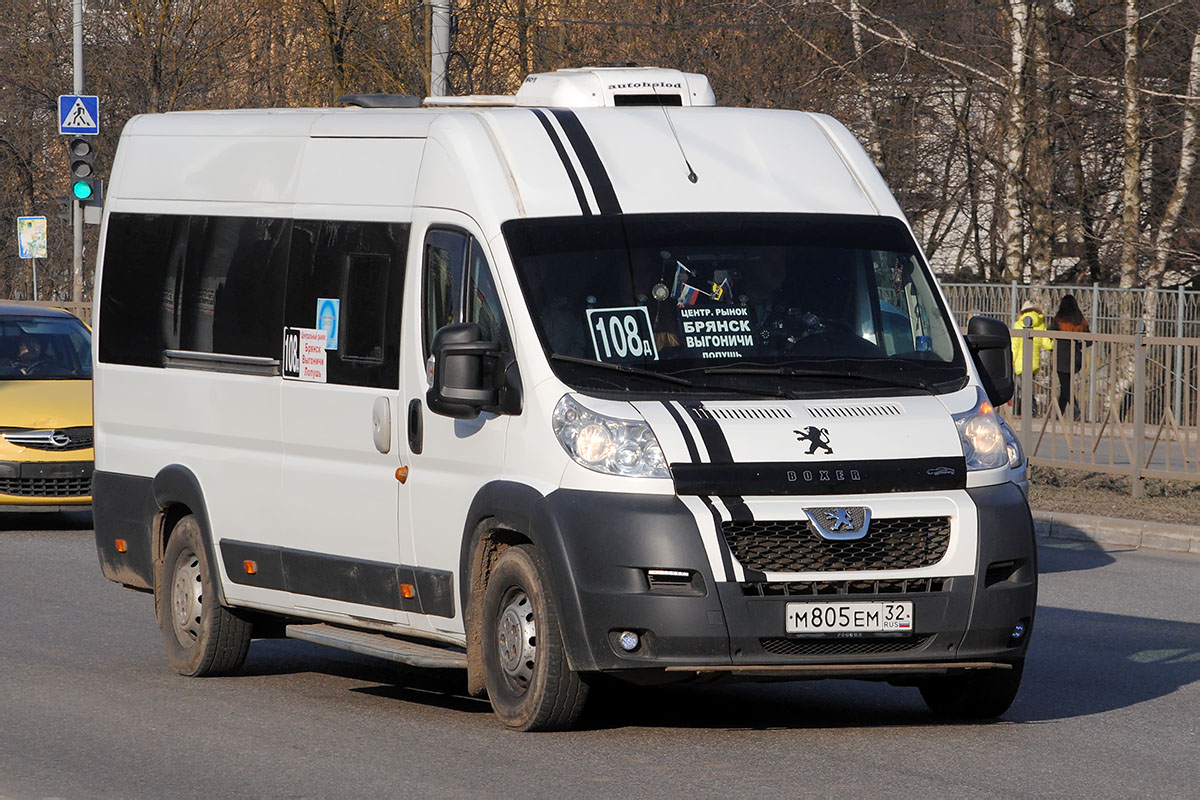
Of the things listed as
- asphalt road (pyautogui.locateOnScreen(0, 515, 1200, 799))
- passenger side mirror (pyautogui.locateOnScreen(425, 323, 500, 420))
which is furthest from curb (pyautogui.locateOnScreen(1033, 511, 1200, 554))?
passenger side mirror (pyautogui.locateOnScreen(425, 323, 500, 420))

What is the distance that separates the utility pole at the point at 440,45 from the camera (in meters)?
21.5

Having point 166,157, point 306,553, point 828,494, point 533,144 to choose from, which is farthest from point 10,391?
point 828,494

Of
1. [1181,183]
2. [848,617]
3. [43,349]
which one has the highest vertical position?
[1181,183]

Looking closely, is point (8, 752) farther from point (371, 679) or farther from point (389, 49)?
point (389, 49)

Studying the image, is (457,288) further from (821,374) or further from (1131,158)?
(1131,158)

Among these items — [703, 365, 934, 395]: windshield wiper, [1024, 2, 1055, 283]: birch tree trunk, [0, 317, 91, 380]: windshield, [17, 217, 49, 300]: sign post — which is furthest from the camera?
[17, 217, 49, 300]: sign post

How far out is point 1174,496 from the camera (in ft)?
58.2

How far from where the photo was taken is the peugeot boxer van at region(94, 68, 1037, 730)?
712cm

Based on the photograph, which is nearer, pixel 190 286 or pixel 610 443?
pixel 610 443

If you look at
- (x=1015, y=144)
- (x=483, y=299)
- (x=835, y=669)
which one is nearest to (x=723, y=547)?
(x=835, y=669)

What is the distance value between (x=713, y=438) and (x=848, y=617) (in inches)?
30.5

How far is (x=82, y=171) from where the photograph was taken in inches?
1125

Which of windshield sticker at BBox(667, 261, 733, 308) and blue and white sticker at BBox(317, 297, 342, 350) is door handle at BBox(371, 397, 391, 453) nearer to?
blue and white sticker at BBox(317, 297, 342, 350)

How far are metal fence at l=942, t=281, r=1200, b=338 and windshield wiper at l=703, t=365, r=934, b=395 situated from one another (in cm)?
1758
